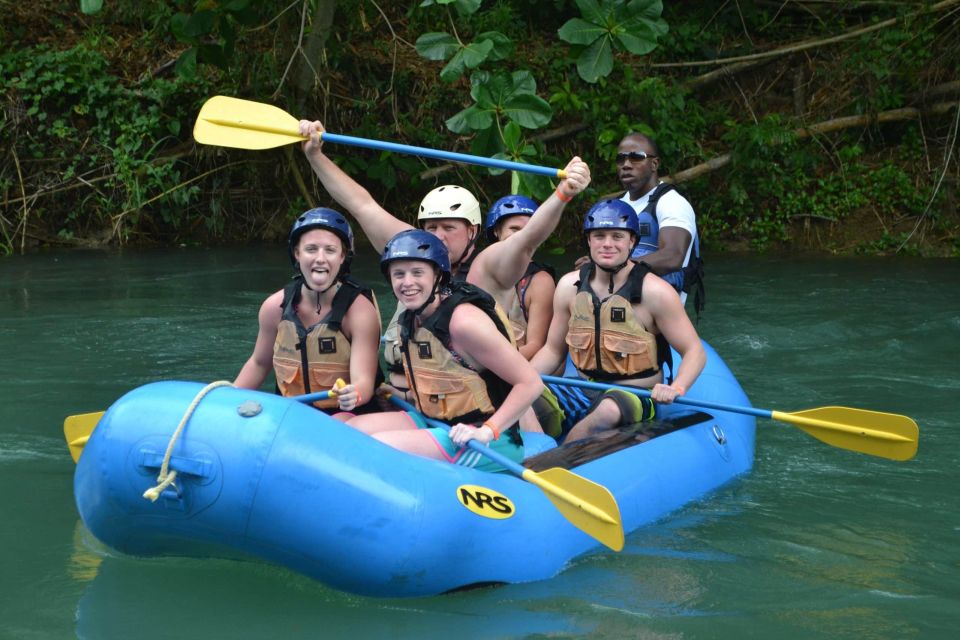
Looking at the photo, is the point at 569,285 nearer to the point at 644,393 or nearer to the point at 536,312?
the point at 536,312

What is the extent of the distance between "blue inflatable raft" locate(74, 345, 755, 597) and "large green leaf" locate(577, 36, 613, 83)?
2289mm

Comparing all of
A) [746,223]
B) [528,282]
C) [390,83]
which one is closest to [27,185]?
[390,83]

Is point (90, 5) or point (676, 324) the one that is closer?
point (676, 324)

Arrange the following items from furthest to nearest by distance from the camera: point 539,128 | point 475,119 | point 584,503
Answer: point 539,128 < point 475,119 < point 584,503

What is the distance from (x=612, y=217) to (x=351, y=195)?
932mm

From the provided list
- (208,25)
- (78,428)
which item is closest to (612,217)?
(78,428)

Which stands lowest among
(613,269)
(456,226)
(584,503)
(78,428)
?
(584,503)

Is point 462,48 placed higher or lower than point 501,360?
higher

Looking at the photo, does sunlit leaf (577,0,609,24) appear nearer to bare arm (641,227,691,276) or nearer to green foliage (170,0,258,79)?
bare arm (641,227,691,276)

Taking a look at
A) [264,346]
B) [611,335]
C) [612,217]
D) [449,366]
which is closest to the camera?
[449,366]

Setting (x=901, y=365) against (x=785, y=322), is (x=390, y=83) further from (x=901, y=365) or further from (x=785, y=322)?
(x=901, y=365)

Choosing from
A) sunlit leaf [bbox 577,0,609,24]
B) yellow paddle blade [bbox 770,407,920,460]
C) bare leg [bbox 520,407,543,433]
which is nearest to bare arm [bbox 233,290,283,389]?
bare leg [bbox 520,407,543,433]

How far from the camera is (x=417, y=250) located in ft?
11.5

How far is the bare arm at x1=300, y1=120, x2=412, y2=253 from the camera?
168 inches
